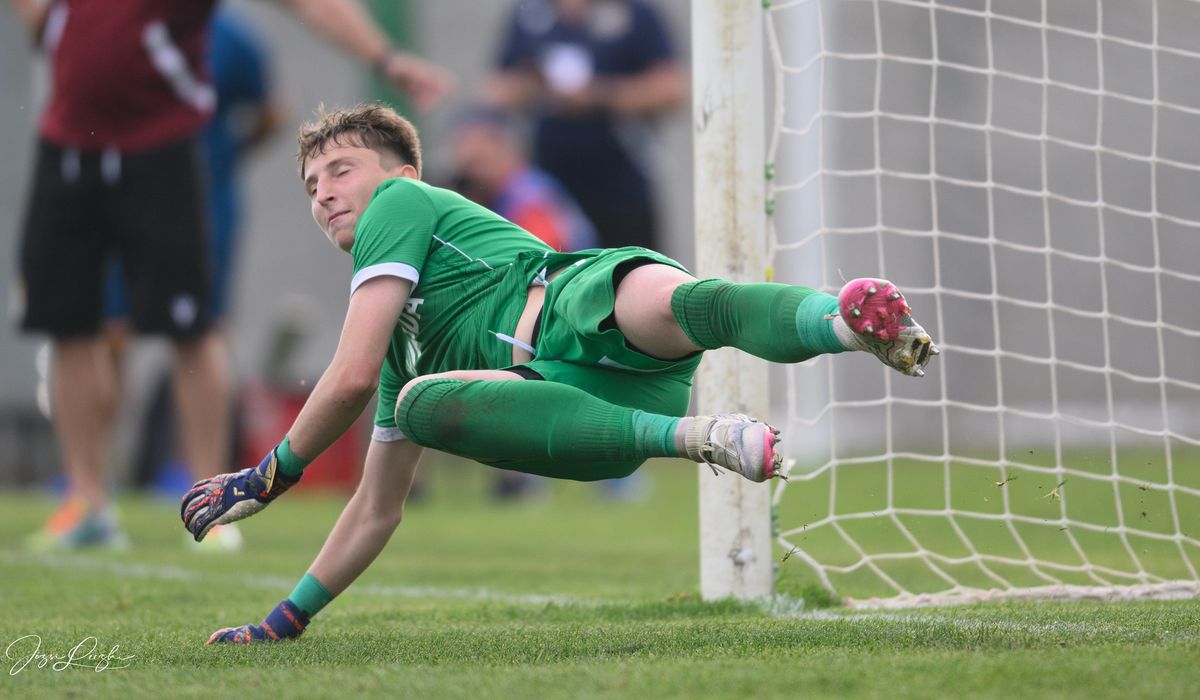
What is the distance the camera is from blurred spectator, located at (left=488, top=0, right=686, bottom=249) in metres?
8.54

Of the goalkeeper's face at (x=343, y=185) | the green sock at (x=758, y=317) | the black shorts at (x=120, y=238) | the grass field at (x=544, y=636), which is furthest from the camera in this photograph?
the black shorts at (x=120, y=238)

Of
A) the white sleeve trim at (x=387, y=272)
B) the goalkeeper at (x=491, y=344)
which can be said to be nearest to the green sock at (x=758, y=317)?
the goalkeeper at (x=491, y=344)

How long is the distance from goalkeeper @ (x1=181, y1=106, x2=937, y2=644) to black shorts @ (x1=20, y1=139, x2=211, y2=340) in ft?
8.37

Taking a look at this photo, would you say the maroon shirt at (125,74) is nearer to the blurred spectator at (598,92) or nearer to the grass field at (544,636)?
the grass field at (544,636)

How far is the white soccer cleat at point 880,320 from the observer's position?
8.17 ft

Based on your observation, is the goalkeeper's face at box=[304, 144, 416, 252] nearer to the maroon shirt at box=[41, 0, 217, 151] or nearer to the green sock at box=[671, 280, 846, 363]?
the green sock at box=[671, 280, 846, 363]

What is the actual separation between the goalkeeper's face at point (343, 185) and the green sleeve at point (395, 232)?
0.26ft

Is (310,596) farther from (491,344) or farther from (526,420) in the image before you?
(526,420)

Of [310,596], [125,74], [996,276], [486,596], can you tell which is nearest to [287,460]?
[310,596]

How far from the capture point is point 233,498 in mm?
2912

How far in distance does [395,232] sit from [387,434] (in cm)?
49

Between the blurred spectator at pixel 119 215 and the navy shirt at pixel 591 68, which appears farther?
the navy shirt at pixel 591 68

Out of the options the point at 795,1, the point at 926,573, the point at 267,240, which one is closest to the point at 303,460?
the point at 795,1

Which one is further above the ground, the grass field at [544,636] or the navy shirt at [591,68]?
the navy shirt at [591,68]
